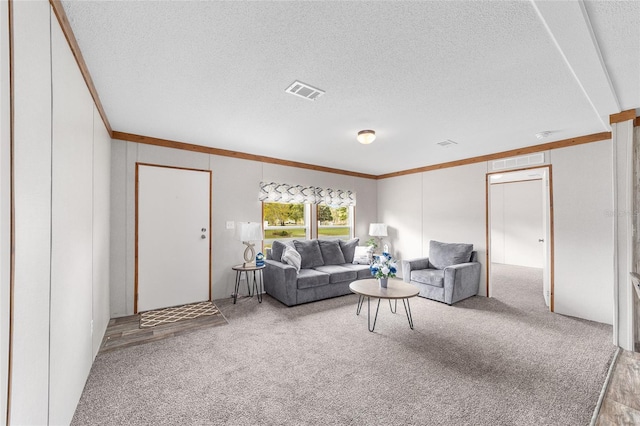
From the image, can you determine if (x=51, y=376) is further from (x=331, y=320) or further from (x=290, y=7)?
(x=331, y=320)

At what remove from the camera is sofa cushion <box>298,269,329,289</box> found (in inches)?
163

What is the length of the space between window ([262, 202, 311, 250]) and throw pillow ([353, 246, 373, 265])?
107cm

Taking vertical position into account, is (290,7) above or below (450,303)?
above

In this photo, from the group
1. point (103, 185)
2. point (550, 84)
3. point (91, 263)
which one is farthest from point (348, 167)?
point (91, 263)

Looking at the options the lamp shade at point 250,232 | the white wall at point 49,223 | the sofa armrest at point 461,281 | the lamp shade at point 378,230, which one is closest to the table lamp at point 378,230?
the lamp shade at point 378,230

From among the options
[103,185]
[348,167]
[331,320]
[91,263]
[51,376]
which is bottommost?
[331,320]

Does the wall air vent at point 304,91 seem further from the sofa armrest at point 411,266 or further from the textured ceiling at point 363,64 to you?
the sofa armrest at point 411,266

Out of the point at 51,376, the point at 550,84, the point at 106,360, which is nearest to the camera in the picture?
the point at 51,376

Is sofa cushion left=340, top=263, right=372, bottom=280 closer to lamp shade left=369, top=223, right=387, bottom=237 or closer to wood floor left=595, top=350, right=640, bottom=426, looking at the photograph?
lamp shade left=369, top=223, right=387, bottom=237

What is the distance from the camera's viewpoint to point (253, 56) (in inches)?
76.2

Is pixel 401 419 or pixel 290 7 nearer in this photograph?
pixel 290 7

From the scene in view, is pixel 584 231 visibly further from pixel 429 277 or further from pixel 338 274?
pixel 338 274

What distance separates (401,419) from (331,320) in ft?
5.86

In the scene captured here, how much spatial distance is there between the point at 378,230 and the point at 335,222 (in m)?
1.00
